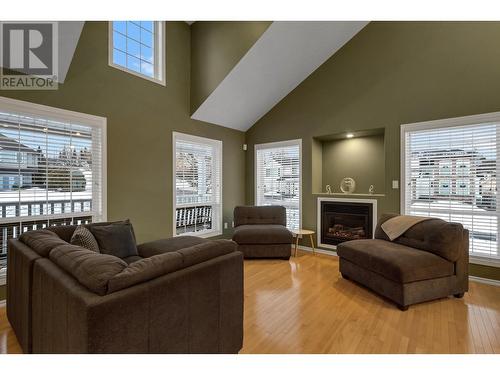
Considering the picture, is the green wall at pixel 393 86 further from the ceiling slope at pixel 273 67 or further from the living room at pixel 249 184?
the ceiling slope at pixel 273 67

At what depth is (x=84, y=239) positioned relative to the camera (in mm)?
2348

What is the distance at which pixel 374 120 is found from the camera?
4.15m

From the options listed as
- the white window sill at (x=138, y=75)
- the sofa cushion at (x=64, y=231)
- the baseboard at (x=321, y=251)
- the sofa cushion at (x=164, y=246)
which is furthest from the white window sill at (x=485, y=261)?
the white window sill at (x=138, y=75)

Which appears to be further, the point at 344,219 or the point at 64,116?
the point at 344,219

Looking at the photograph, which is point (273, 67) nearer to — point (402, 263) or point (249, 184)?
point (249, 184)

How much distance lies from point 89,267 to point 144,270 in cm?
26

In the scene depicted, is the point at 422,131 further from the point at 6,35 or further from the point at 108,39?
the point at 6,35

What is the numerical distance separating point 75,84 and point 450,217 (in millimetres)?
5374

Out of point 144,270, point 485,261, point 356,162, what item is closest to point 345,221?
point 356,162

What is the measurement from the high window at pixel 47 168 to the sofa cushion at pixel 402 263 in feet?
11.4

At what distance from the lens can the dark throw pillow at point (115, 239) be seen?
256 centimetres

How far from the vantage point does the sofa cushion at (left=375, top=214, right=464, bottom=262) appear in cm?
271

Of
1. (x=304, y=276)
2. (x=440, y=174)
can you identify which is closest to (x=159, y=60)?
(x=304, y=276)

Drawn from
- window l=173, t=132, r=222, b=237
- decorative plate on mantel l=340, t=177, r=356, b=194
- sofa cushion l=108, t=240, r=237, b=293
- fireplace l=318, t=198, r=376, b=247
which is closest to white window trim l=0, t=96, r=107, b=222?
window l=173, t=132, r=222, b=237
